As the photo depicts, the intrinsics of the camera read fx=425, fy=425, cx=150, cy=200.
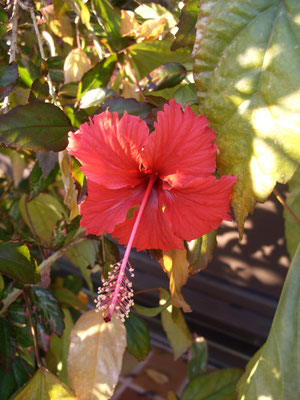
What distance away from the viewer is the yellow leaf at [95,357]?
0.56 m

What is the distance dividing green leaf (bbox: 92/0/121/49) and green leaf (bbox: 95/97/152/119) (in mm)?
150

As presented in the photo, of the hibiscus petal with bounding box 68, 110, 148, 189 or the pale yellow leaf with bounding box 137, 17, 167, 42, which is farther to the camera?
the pale yellow leaf with bounding box 137, 17, 167, 42

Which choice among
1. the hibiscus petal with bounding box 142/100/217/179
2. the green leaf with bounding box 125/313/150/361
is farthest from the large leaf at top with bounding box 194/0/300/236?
the green leaf with bounding box 125/313/150/361

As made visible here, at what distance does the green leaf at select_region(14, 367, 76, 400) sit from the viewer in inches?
23.4

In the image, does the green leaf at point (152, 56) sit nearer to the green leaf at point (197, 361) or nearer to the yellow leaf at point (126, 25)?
the yellow leaf at point (126, 25)

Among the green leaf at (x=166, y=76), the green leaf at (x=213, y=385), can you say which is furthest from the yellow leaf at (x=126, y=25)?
the green leaf at (x=213, y=385)

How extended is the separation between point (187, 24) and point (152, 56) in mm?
122

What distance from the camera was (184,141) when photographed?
0.40 m

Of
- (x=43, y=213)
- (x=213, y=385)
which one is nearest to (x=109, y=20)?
(x=43, y=213)

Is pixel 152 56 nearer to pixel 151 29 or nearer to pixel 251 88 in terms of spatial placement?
pixel 151 29

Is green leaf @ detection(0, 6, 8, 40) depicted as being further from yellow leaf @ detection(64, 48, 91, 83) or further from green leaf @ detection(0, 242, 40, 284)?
green leaf @ detection(0, 242, 40, 284)

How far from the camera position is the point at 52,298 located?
28.6 inches

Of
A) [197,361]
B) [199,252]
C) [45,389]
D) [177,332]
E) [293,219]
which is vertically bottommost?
[197,361]

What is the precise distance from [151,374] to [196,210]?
1.44 meters
